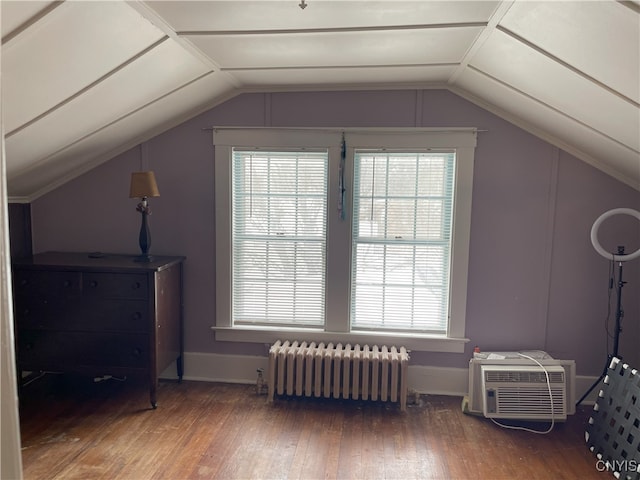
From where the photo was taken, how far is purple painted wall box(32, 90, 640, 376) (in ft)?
10.1

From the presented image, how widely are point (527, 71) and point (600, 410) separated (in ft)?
6.68

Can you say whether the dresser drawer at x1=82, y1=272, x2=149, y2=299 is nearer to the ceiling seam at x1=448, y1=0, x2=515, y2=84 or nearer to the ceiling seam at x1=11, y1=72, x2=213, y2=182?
the ceiling seam at x1=11, y1=72, x2=213, y2=182

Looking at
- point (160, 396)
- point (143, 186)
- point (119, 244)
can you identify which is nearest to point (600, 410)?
point (160, 396)

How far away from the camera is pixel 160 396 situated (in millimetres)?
3205

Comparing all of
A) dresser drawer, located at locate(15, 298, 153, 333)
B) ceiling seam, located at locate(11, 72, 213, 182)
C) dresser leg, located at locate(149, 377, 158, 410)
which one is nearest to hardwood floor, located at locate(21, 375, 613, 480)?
dresser leg, located at locate(149, 377, 158, 410)

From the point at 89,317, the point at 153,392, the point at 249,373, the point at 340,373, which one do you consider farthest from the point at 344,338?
the point at 89,317

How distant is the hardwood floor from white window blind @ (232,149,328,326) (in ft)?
2.21

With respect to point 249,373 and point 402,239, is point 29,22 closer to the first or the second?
point 402,239

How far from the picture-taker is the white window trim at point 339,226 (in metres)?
3.12

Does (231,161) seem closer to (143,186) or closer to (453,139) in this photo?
(143,186)

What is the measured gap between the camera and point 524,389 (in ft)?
9.44

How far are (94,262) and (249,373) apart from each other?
1412mm

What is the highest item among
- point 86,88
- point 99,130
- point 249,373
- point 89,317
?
point 86,88

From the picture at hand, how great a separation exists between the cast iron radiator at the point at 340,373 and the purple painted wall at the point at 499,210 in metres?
0.36
